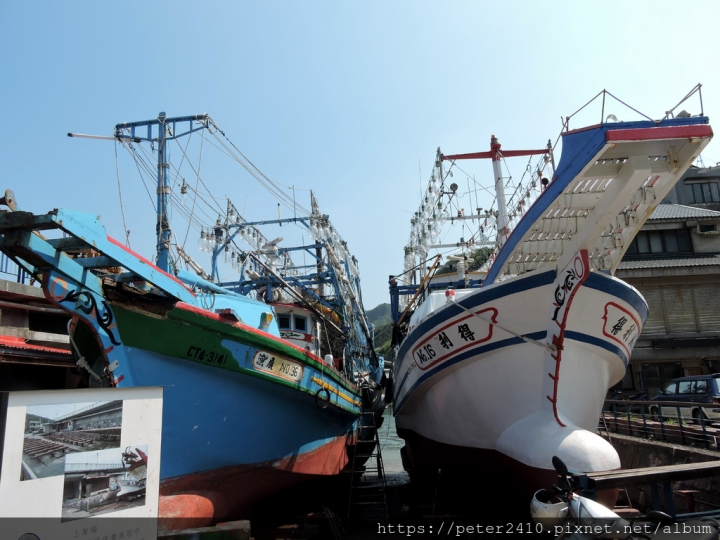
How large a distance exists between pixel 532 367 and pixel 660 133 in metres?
3.29

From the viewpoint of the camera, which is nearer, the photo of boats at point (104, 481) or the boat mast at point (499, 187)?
the photo of boats at point (104, 481)

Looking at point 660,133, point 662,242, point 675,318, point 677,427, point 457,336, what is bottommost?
point 677,427

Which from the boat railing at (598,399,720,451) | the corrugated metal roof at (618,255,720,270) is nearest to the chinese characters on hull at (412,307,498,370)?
the boat railing at (598,399,720,451)

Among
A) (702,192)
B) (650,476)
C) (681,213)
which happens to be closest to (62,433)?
(650,476)

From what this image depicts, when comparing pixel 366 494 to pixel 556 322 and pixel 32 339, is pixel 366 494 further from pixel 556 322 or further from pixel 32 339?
pixel 32 339

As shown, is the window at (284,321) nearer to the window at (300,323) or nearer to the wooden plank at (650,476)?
the window at (300,323)

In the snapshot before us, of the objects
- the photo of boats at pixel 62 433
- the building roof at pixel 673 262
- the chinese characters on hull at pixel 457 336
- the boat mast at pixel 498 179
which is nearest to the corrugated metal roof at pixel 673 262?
the building roof at pixel 673 262

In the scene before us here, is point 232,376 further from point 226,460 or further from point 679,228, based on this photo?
point 679,228

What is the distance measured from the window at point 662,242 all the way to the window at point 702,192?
6.77 m

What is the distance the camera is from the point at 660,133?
4.85 m

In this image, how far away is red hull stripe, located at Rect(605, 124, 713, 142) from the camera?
4.84 meters

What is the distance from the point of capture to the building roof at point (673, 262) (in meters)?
20.7

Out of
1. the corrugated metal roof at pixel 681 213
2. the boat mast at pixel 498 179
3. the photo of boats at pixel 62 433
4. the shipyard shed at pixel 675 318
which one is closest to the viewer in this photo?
the photo of boats at pixel 62 433

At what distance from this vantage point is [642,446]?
30.4 ft
